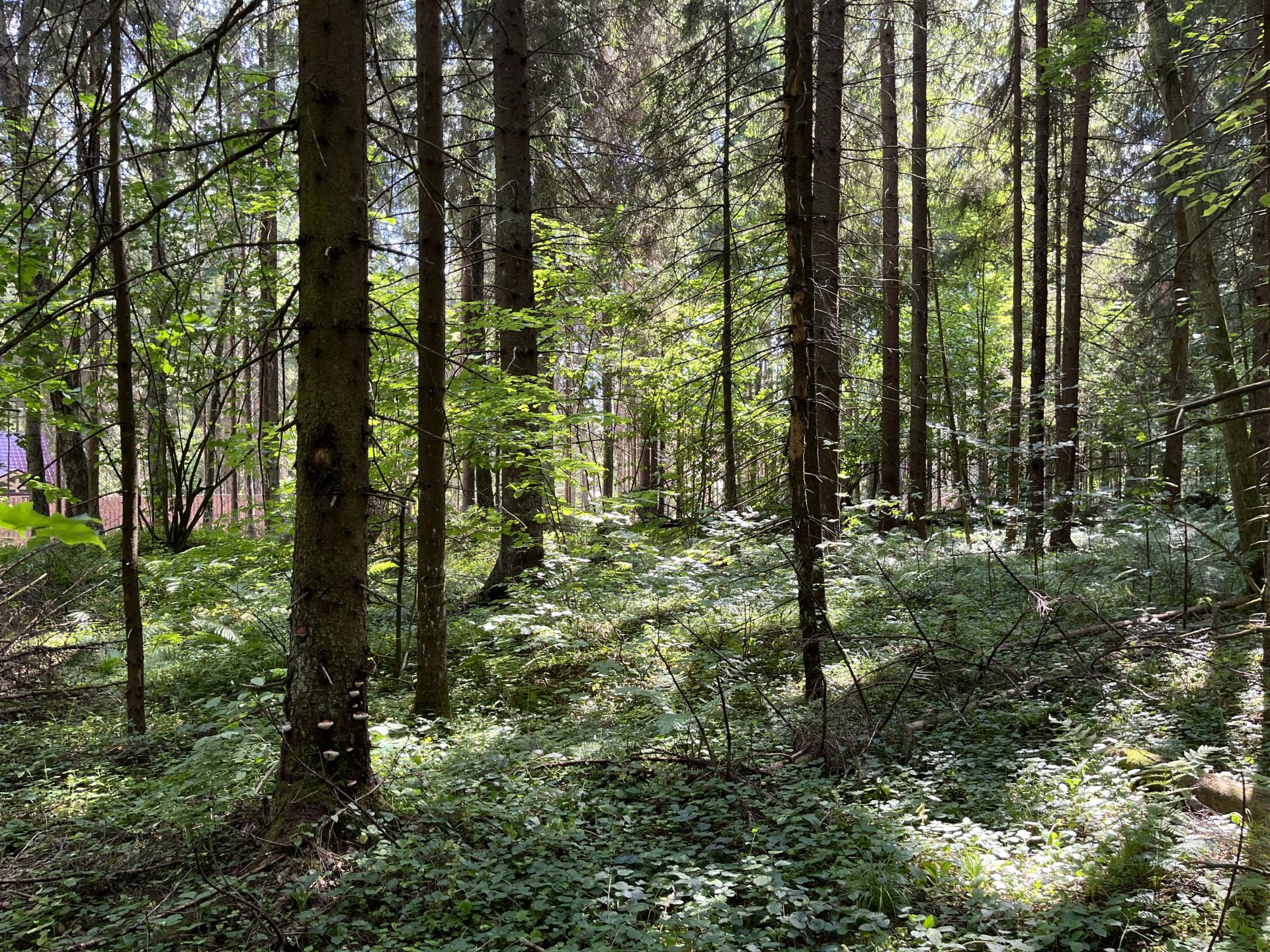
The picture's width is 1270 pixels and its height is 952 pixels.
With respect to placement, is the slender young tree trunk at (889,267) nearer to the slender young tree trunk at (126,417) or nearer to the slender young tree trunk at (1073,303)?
the slender young tree trunk at (1073,303)

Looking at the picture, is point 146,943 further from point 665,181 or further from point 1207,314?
point 665,181

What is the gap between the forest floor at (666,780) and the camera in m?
2.93

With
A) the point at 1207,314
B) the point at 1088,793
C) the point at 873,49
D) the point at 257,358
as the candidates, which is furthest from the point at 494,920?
the point at 873,49

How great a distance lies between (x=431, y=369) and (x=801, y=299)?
8.73 ft

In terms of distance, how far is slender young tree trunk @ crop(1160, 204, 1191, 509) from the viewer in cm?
762

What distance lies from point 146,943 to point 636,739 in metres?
2.92

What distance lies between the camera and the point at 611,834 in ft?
12.2

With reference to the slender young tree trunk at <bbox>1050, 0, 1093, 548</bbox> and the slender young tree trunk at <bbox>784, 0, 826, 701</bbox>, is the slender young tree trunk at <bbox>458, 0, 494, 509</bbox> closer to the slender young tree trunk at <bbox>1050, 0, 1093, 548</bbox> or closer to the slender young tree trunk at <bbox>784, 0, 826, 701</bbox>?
the slender young tree trunk at <bbox>784, 0, 826, 701</bbox>

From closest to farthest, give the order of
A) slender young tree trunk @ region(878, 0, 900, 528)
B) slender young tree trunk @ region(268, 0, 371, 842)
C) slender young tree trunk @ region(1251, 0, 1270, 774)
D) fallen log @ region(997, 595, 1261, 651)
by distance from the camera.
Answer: slender young tree trunk @ region(268, 0, 371, 842), slender young tree trunk @ region(1251, 0, 1270, 774), fallen log @ region(997, 595, 1261, 651), slender young tree trunk @ region(878, 0, 900, 528)

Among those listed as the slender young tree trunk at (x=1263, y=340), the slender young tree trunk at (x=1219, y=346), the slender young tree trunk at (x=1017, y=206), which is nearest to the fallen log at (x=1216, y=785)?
the slender young tree trunk at (x=1263, y=340)

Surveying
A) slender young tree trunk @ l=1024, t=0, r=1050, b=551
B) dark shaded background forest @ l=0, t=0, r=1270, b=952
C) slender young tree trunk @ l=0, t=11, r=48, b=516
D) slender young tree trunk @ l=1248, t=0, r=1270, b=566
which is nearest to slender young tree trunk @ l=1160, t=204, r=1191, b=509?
dark shaded background forest @ l=0, t=0, r=1270, b=952

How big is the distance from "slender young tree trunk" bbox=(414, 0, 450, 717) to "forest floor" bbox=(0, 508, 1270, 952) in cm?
76

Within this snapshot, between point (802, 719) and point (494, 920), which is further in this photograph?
point (802, 719)

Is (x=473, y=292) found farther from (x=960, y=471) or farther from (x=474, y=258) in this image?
(x=960, y=471)
